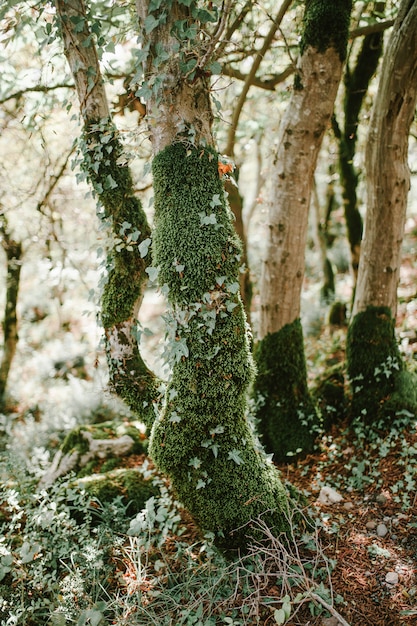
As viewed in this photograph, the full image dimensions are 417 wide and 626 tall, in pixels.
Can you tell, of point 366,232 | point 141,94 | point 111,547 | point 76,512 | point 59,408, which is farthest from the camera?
point 59,408

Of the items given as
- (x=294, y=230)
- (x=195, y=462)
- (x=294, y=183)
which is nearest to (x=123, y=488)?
(x=195, y=462)

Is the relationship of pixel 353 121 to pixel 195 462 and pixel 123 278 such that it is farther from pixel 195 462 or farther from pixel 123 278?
pixel 195 462

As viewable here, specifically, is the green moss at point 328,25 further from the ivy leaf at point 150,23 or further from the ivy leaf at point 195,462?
the ivy leaf at point 195,462

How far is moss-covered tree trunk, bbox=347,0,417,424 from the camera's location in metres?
4.03

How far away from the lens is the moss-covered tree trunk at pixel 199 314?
2768mm

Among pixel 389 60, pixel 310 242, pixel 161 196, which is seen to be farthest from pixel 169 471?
pixel 310 242

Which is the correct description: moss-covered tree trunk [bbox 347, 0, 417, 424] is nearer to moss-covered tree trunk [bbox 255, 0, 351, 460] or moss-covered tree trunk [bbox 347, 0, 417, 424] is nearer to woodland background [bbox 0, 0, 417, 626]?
woodland background [bbox 0, 0, 417, 626]

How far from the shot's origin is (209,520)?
118 inches

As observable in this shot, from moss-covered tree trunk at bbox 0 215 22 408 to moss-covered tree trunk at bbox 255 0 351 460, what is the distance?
172 inches

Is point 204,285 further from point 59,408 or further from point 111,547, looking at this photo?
point 59,408

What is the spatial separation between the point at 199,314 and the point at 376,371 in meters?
2.61

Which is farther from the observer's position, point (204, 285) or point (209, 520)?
point (209, 520)

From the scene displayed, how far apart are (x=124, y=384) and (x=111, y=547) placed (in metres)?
1.25

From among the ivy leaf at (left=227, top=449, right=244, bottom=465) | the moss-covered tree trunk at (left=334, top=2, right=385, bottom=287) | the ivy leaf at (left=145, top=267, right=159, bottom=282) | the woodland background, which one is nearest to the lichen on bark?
the woodland background
